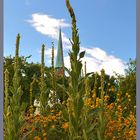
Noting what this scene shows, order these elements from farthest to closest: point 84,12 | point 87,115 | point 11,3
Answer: point 84,12
point 11,3
point 87,115

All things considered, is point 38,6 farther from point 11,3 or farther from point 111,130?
point 111,130

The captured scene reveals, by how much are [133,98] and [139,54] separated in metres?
3.51

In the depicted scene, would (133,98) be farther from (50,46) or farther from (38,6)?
(38,6)

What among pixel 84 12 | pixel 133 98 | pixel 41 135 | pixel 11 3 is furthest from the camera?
pixel 133 98

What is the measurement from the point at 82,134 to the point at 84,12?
2.94 ft

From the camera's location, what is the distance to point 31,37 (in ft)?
8.31

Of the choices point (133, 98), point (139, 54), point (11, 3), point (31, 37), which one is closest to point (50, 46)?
point (31, 37)

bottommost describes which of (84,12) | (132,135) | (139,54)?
(132,135)

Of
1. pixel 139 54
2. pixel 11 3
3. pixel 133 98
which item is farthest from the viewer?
pixel 133 98

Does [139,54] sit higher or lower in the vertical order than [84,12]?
lower

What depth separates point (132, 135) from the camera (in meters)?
3.11

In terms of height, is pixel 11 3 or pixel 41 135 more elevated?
pixel 11 3

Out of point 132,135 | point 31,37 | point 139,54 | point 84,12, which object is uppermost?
point 84,12

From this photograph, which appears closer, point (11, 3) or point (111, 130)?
point (11, 3)
